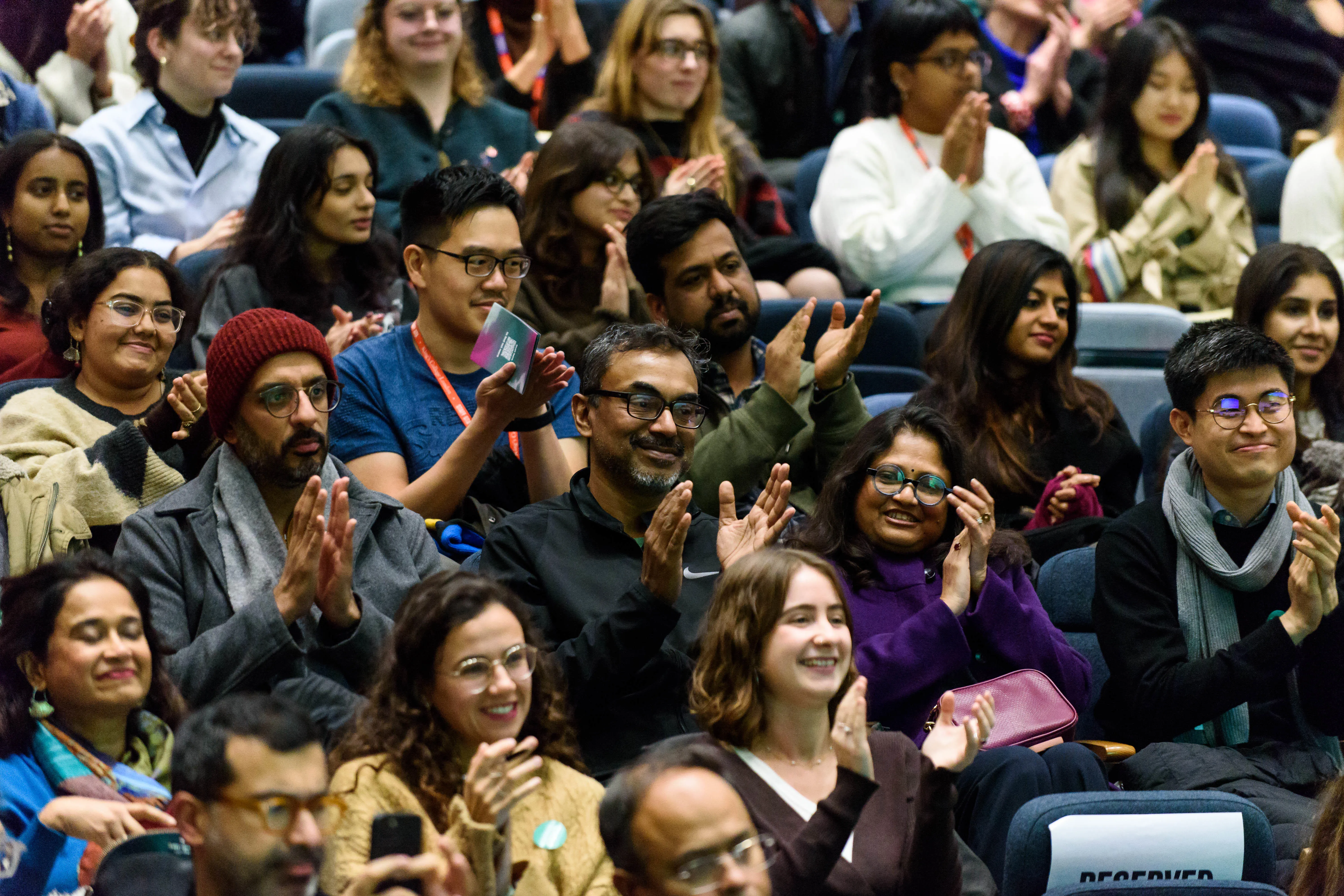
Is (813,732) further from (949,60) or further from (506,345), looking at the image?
(949,60)

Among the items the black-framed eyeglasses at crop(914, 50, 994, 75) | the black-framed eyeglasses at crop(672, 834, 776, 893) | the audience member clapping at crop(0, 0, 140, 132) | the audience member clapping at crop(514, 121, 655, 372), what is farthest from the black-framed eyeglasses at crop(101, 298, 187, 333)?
the black-framed eyeglasses at crop(914, 50, 994, 75)

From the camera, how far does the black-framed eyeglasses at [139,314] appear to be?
3.42m

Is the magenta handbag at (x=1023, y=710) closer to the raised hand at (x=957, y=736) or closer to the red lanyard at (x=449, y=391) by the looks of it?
the raised hand at (x=957, y=736)

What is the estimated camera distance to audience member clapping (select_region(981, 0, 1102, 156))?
6.00 m

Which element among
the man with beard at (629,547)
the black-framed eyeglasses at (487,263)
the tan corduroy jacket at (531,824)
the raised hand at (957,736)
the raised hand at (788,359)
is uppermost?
the black-framed eyeglasses at (487,263)

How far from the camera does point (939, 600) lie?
2951mm

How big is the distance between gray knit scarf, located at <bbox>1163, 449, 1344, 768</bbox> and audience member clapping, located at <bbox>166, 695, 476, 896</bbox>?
1.66 m

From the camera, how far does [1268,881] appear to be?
8.93 feet

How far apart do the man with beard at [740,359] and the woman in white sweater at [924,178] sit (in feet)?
2.89

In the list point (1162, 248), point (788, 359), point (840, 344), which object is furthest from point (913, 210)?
point (788, 359)

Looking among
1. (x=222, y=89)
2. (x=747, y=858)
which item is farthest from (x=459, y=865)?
(x=222, y=89)

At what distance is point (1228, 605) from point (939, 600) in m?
0.65

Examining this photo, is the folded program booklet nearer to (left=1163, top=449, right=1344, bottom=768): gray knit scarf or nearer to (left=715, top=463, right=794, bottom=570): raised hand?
(left=715, top=463, right=794, bottom=570): raised hand

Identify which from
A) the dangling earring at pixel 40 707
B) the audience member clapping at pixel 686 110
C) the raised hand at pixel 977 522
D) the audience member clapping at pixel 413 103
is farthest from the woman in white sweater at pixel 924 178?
the dangling earring at pixel 40 707
